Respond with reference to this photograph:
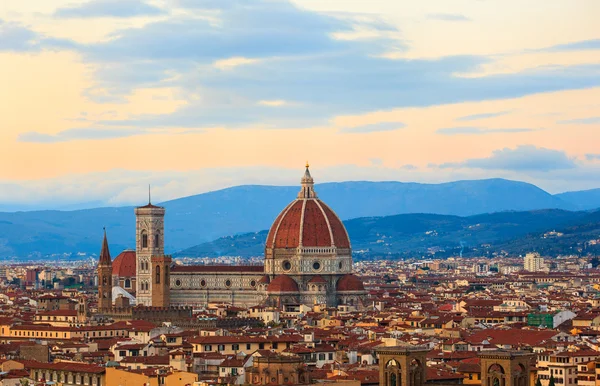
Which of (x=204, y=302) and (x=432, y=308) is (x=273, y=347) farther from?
(x=204, y=302)

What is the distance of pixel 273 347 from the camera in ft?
252

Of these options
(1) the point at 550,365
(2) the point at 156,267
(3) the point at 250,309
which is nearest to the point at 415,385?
(1) the point at 550,365

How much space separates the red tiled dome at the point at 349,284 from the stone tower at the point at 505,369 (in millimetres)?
75597

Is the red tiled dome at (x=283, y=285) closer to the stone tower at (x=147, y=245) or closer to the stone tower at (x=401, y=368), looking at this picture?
the stone tower at (x=147, y=245)

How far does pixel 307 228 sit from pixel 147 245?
12.8 m

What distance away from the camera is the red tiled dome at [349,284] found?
440ft

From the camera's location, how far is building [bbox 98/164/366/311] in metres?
134

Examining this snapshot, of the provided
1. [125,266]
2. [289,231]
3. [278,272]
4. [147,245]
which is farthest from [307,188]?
[125,266]

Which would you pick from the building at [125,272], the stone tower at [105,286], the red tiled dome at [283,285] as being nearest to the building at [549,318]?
the red tiled dome at [283,285]

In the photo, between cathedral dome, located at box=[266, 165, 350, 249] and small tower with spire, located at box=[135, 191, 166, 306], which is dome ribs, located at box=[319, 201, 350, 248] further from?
small tower with spire, located at box=[135, 191, 166, 306]

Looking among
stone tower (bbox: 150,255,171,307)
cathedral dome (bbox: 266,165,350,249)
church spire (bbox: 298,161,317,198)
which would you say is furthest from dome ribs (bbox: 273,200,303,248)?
stone tower (bbox: 150,255,171,307)

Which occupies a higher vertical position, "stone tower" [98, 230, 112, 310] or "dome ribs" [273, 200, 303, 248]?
"dome ribs" [273, 200, 303, 248]

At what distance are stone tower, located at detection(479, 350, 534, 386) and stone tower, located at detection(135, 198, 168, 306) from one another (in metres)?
80.6

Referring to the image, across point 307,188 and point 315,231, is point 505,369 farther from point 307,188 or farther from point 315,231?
point 307,188
